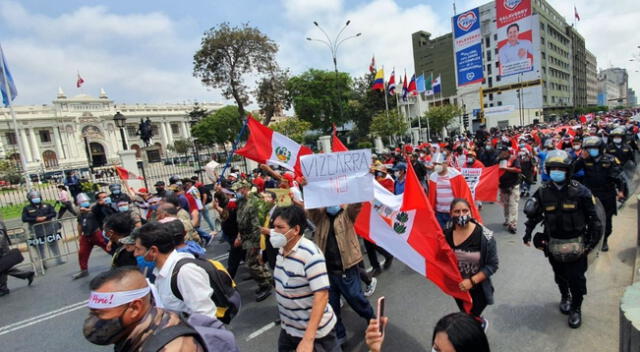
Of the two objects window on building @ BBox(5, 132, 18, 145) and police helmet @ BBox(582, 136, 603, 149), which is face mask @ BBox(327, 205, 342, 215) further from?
window on building @ BBox(5, 132, 18, 145)

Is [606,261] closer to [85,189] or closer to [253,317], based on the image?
[253,317]

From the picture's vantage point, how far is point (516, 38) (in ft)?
121

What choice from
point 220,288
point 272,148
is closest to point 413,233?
point 220,288

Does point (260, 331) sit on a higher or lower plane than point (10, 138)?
lower

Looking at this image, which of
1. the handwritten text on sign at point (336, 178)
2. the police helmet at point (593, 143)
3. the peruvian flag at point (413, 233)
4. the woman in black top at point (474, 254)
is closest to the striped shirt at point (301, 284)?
the handwritten text on sign at point (336, 178)

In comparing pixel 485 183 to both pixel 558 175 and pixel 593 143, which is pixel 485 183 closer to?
pixel 593 143

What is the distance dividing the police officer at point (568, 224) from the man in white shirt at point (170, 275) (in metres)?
3.32

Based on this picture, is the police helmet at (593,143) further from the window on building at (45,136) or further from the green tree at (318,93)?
the window on building at (45,136)

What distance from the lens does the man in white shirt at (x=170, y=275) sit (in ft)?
6.77

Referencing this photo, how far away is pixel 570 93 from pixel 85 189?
304ft

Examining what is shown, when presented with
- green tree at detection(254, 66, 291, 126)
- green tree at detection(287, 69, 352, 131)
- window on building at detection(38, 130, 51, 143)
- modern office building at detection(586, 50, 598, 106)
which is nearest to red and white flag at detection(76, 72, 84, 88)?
window on building at detection(38, 130, 51, 143)

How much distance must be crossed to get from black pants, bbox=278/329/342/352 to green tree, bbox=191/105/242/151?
189 ft

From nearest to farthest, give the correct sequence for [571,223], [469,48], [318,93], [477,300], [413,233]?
[477,300] → [571,223] → [413,233] → [469,48] → [318,93]

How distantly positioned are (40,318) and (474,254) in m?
6.06
